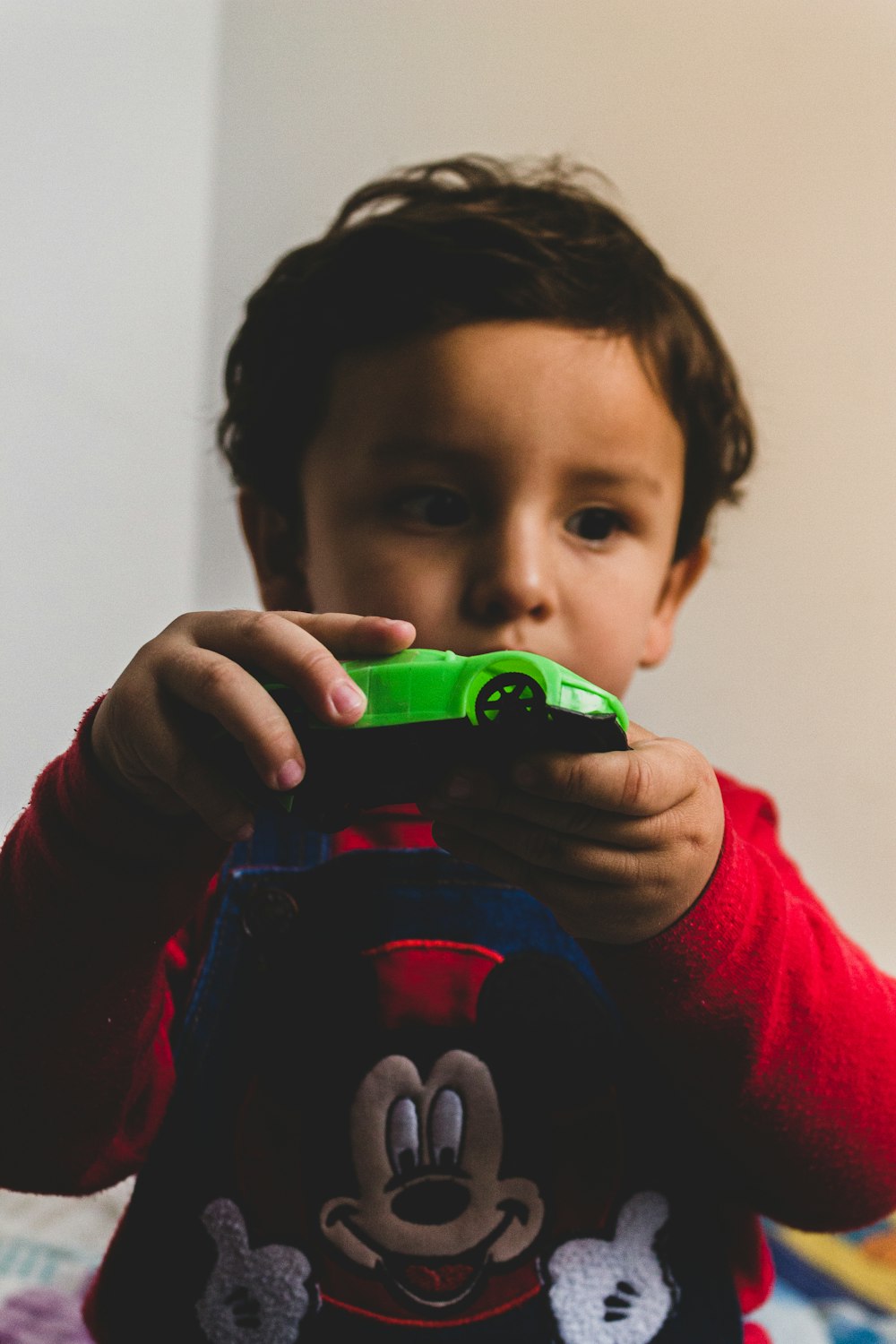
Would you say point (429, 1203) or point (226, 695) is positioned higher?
point (226, 695)

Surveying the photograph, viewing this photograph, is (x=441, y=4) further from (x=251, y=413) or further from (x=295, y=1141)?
(x=295, y=1141)

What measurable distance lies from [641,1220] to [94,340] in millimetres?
730

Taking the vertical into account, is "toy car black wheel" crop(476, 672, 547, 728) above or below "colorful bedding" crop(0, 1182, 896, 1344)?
above

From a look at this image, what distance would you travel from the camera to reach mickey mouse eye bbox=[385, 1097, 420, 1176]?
0.56 m

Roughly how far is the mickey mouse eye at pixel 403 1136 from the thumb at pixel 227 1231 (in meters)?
0.09

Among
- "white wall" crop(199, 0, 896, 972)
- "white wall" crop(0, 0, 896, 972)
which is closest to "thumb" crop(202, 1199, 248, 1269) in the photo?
"white wall" crop(0, 0, 896, 972)

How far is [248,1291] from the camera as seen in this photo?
0.56 metres

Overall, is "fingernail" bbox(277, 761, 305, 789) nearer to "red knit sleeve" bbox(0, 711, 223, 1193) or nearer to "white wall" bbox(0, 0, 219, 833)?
"red knit sleeve" bbox(0, 711, 223, 1193)

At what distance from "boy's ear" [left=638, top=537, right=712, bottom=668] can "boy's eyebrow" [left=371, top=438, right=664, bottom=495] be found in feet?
0.50

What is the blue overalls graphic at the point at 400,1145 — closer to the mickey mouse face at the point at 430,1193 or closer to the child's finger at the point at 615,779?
the mickey mouse face at the point at 430,1193

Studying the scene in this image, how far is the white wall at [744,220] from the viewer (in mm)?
1028

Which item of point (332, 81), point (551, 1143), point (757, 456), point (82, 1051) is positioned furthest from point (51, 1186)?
point (332, 81)

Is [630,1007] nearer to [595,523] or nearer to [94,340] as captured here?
[595,523]

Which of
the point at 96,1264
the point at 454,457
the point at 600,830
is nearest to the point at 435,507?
the point at 454,457
